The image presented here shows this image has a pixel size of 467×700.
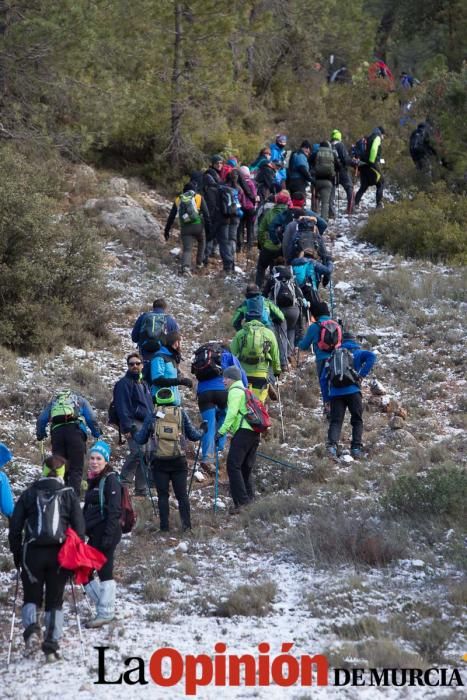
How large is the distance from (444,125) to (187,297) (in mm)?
7754

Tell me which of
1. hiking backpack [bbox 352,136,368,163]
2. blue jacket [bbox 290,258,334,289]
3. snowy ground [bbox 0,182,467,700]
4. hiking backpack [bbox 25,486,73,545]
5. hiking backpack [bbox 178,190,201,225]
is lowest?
snowy ground [bbox 0,182,467,700]

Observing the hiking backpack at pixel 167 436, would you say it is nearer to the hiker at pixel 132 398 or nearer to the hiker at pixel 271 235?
the hiker at pixel 132 398

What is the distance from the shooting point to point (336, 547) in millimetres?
9562

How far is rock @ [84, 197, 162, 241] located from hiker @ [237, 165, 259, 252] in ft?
5.82

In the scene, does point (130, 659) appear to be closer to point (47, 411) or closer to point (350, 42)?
point (47, 411)

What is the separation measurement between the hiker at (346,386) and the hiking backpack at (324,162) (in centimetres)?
872

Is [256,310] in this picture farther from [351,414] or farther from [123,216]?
[123,216]

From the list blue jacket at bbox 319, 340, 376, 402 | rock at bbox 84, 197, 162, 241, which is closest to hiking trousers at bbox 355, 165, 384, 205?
rock at bbox 84, 197, 162, 241

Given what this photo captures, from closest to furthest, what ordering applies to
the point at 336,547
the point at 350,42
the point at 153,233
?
1. the point at 336,547
2. the point at 153,233
3. the point at 350,42

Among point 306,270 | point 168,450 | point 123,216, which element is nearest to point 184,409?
point 168,450

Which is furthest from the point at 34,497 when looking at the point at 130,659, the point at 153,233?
the point at 153,233

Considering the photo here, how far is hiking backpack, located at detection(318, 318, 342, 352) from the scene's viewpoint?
12.5 metres

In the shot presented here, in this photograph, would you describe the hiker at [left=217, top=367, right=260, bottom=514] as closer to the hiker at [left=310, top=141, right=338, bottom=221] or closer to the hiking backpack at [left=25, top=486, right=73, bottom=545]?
the hiking backpack at [left=25, top=486, right=73, bottom=545]

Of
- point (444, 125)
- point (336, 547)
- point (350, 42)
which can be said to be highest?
point (350, 42)
